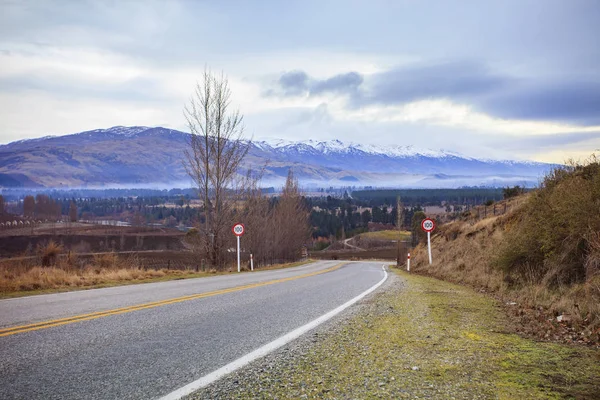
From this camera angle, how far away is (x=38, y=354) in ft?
15.6

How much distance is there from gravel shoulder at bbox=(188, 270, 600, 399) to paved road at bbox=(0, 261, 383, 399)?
0.55 m

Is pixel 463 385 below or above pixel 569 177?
below

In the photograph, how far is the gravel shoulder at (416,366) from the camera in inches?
A: 153

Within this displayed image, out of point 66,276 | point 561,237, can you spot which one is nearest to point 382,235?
point 66,276

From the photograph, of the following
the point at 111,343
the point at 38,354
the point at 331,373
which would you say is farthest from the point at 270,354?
the point at 38,354

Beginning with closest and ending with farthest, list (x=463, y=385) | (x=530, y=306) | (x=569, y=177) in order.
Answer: (x=463, y=385)
(x=530, y=306)
(x=569, y=177)

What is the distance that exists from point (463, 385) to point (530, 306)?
224 inches

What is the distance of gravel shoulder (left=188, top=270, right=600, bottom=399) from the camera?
3887mm

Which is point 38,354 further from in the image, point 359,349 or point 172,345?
point 359,349

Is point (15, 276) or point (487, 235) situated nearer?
point (15, 276)

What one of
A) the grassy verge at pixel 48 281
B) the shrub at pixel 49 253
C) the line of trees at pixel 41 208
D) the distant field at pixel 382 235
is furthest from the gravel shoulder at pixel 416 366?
the line of trees at pixel 41 208

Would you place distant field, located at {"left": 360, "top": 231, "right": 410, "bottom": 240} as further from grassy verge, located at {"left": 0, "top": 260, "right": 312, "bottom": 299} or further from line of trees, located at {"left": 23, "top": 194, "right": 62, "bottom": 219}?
grassy verge, located at {"left": 0, "top": 260, "right": 312, "bottom": 299}

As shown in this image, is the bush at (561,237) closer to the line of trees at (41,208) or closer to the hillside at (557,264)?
the hillside at (557,264)

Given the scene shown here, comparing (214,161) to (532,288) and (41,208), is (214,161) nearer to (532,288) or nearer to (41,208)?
(532,288)
